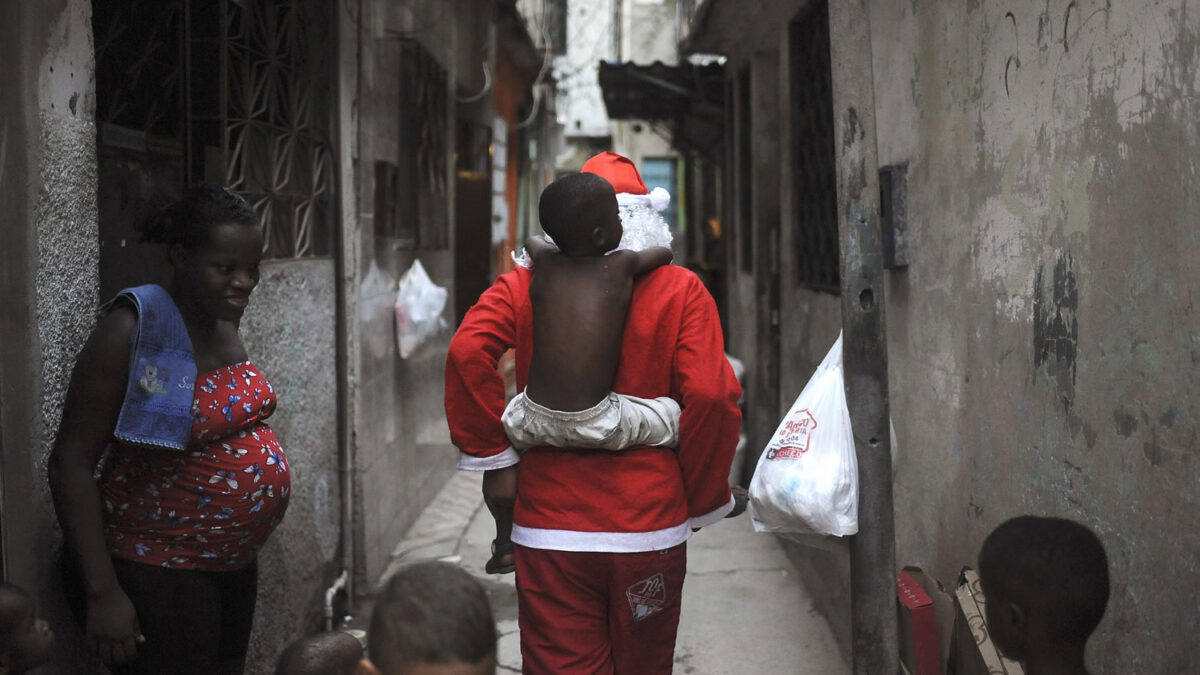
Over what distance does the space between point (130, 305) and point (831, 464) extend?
5.31 feet

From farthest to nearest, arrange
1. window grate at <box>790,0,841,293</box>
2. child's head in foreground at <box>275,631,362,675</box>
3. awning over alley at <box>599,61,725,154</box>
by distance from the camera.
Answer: awning over alley at <box>599,61,725,154</box>
window grate at <box>790,0,841,293</box>
child's head in foreground at <box>275,631,362,675</box>

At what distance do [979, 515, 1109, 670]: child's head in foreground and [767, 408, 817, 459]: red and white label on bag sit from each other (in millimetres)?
751

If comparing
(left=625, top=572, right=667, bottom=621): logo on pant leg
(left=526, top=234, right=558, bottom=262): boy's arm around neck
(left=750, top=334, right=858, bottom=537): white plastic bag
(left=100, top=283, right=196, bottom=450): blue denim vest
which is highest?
(left=526, top=234, right=558, bottom=262): boy's arm around neck

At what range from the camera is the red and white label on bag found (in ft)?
8.87

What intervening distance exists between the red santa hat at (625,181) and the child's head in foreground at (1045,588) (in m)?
1.37

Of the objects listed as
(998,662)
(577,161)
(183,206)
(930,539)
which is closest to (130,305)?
(183,206)

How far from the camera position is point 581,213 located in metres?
2.63

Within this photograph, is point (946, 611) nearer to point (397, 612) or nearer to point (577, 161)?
point (397, 612)

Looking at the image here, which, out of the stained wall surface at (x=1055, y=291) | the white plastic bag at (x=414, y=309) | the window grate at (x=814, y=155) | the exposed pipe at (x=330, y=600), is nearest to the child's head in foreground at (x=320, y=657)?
the stained wall surface at (x=1055, y=291)

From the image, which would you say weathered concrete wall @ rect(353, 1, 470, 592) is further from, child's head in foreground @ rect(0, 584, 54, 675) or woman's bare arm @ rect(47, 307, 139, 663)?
child's head in foreground @ rect(0, 584, 54, 675)

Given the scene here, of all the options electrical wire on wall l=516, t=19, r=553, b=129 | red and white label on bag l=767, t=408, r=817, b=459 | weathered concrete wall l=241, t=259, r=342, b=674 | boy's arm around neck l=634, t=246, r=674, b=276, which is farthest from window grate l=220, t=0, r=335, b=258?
electrical wire on wall l=516, t=19, r=553, b=129

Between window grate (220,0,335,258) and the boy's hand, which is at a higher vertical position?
window grate (220,0,335,258)

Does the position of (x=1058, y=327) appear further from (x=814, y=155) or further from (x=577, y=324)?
(x=814, y=155)

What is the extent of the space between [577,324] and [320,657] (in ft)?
3.12
